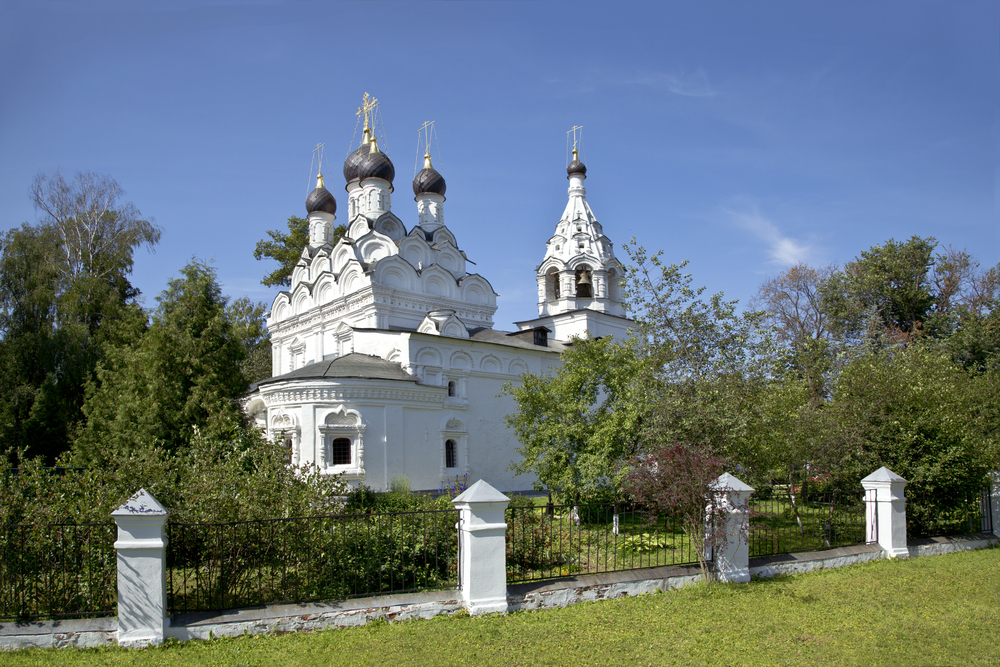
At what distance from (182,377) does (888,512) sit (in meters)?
14.6

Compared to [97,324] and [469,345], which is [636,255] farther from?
[97,324]

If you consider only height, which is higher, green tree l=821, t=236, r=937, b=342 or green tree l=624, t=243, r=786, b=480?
green tree l=821, t=236, r=937, b=342

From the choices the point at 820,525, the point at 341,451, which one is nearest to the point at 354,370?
the point at 341,451

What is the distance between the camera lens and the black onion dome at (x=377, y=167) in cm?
2564

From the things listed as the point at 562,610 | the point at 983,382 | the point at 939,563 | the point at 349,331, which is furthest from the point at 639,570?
the point at 349,331

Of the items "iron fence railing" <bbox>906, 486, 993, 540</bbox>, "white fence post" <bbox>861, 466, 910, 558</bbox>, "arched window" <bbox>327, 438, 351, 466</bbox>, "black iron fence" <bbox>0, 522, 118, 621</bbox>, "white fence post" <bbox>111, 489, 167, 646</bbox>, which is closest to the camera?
"white fence post" <bbox>111, 489, 167, 646</bbox>

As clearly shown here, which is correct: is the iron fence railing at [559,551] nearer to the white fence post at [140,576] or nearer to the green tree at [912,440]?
the green tree at [912,440]

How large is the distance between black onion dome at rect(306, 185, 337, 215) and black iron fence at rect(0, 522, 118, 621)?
23513 millimetres

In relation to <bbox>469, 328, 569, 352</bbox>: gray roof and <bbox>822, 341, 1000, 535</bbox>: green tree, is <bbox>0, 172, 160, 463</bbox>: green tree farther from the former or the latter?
<bbox>822, 341, 1000, 535</bbox>: green tree

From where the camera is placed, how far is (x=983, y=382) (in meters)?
15.5

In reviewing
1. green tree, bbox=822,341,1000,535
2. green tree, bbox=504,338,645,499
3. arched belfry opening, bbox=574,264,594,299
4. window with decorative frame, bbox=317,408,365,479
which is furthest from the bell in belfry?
green tree, bbox=822,341,1000,535

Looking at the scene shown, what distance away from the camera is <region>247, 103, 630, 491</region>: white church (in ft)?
57.3

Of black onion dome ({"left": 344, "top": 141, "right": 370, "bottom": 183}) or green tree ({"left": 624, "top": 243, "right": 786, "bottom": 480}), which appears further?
black onion dome ({"left": 344, "top": 141, "right": 370, "bottom": 183})

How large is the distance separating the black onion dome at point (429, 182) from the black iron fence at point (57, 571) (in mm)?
21842
